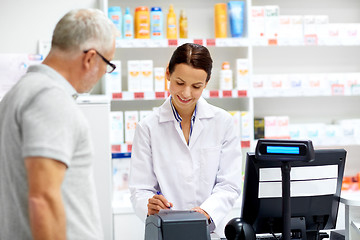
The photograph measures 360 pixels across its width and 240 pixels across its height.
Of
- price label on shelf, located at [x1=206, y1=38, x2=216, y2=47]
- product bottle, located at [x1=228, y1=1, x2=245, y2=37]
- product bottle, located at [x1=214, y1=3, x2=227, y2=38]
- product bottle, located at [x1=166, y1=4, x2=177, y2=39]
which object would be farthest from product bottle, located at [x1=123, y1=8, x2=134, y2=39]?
product bottle, located at [x1=228, y1=1, x2=245, y2=37]

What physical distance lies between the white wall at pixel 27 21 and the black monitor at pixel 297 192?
287cm

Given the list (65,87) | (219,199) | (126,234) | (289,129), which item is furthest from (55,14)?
(65,87)

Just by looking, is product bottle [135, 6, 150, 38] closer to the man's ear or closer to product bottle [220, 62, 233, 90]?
product bottle [220, 62, 233, 90]

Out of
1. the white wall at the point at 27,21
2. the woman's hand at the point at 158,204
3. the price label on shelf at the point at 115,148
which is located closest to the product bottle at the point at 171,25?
the white wall at the point at 27,21

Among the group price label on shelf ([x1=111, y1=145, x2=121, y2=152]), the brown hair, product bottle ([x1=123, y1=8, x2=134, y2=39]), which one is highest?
product bottle ([x1=123, y1=8, x2=134, y2=39])

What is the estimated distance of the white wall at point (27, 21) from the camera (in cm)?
421

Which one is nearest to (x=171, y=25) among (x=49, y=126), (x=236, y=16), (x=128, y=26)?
(x=128, y=26)

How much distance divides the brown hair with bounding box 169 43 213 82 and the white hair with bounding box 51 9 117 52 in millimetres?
858

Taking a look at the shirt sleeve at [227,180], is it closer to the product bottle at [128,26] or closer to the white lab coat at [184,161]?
the white lab coat at [184,161]

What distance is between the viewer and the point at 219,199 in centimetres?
228

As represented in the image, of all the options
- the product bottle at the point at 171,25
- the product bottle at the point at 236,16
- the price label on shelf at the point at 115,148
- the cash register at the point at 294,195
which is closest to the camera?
the cash register at the point at 294,195

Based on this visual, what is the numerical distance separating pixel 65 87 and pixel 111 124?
8.35 feet

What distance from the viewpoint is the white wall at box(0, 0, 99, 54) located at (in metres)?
4.21

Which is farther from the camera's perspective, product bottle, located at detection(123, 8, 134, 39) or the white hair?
product bottle, located at detection(123, 8, 134, 39)
